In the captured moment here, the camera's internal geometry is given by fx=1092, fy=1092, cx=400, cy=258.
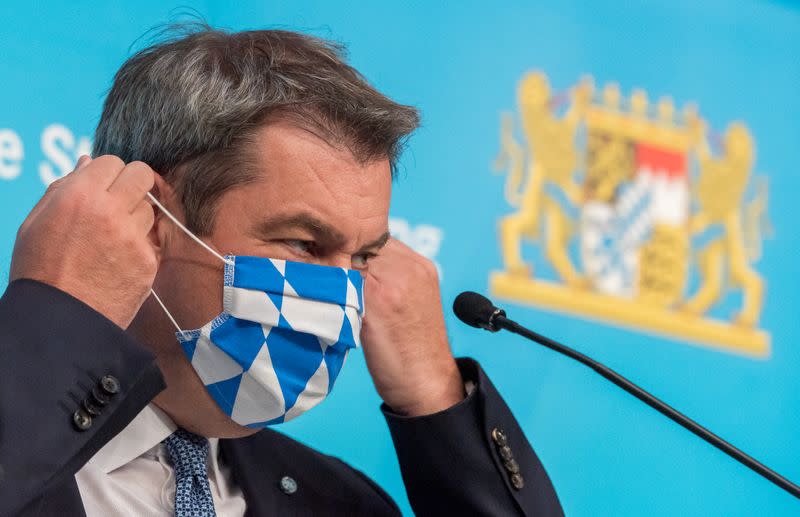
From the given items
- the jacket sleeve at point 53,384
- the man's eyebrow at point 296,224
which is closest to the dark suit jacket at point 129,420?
the jacket sleeve at point 53,384

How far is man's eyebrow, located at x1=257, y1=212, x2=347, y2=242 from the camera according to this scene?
1758mm

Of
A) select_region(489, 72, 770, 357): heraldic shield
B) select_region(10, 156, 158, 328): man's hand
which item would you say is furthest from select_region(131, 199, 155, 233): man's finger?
select_region(489, 72, 770, 357): heraldic shield

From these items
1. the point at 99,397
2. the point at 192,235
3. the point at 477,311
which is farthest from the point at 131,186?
the point at 477,311

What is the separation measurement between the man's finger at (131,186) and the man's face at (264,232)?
188 millimetres

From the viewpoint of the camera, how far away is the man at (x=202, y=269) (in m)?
1.48

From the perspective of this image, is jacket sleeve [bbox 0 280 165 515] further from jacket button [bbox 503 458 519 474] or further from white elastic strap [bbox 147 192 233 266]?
A: jacket button [bbox 503 458 519 474]

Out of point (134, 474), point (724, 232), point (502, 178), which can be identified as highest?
point (724, 232)

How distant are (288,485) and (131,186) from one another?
2.53ft

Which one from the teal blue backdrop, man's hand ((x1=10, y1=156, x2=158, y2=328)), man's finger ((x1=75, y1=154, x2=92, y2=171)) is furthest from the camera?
the teal blue backdrop

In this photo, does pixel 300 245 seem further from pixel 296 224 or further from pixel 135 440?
pixel 135 440

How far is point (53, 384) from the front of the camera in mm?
1429

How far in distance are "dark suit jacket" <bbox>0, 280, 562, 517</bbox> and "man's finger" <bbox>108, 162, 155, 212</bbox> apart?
0.17m

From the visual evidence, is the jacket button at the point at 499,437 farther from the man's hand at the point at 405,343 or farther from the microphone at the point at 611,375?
the microphone at the point at 611,375

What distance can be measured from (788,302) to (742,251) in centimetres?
23
